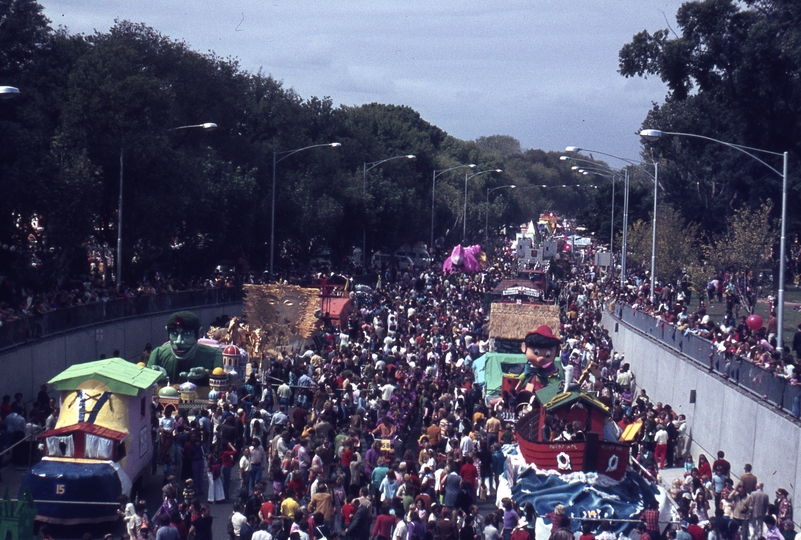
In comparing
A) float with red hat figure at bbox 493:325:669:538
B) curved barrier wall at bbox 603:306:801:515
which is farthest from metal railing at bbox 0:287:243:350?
curved barrier wall at bbox 603:306:801:515

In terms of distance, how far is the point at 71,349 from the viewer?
27250 millimetres

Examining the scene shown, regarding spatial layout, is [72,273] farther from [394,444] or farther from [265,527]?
[265,527]

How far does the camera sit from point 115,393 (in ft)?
53.8

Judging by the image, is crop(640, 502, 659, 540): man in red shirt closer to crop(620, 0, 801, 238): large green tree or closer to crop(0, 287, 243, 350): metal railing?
crop(0, 287, 243, 350): metal railing

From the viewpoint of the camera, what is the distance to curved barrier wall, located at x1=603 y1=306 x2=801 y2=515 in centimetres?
1745

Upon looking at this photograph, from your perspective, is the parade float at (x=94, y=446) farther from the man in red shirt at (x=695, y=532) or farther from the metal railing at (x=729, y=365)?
the metal railing at (x=729, y=365)

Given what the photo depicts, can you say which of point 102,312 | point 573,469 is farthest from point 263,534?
point 102,312

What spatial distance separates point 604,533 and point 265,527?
183 inches

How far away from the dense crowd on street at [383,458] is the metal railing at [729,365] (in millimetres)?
1590

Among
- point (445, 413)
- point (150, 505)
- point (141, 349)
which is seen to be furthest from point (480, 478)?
point (141, 349)

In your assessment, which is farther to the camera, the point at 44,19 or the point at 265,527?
the point at 44,19

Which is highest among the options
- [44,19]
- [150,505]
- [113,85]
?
[44,19]

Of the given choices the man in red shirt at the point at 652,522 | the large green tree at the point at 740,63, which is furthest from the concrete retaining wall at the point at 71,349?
the large green tree at the point at 740,63

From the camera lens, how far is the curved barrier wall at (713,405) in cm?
1745
